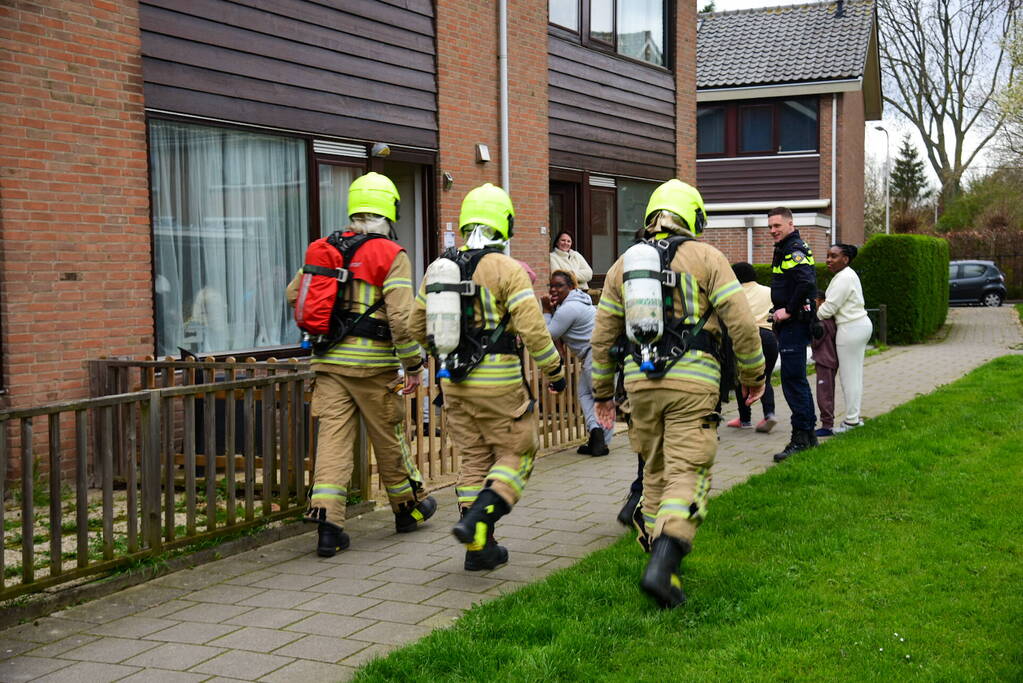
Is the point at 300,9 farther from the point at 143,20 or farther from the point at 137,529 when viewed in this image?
the point at 137,529

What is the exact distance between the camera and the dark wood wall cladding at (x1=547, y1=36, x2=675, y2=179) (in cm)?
1407

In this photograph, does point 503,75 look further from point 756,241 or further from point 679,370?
point 756,241

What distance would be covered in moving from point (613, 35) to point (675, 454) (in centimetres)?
1122

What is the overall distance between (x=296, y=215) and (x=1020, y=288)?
112 ft

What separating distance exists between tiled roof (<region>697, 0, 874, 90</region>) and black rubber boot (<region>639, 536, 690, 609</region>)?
25.2 m

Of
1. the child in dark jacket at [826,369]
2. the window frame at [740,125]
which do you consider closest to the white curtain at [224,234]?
the child in dark jacket at [826,369]

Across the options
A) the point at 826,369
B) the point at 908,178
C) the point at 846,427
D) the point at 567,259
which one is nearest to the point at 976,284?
the point at 567,259

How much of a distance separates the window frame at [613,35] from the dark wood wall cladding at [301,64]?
3139mm

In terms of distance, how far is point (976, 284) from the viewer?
34562mm

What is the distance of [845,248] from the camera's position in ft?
33.3

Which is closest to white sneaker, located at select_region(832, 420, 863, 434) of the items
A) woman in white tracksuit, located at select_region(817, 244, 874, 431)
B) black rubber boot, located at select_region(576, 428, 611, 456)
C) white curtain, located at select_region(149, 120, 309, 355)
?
woman in white tracksuit, located at select_region(817, 244, 874, 431)

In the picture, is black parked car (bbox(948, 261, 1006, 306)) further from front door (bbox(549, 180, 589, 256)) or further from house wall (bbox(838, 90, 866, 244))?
front door (bbox(549, 180, 589, 256))

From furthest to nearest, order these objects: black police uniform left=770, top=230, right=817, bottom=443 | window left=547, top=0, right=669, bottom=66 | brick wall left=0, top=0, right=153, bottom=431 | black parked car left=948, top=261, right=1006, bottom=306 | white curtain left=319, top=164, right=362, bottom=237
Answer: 1. black parked car left=948, top=261, right=1006, bottom=306
2. window left=547, top=0, right=669, bottom=66
3. white curtain left=319, top=164, right=362, bottom=237
4. black police uniform left=770, top=230, right=817, bottom=443
5. brick wall left=0, top=0, right=153, bottom=431

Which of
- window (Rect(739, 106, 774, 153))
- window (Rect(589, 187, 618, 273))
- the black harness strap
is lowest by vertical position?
the black harness strap
